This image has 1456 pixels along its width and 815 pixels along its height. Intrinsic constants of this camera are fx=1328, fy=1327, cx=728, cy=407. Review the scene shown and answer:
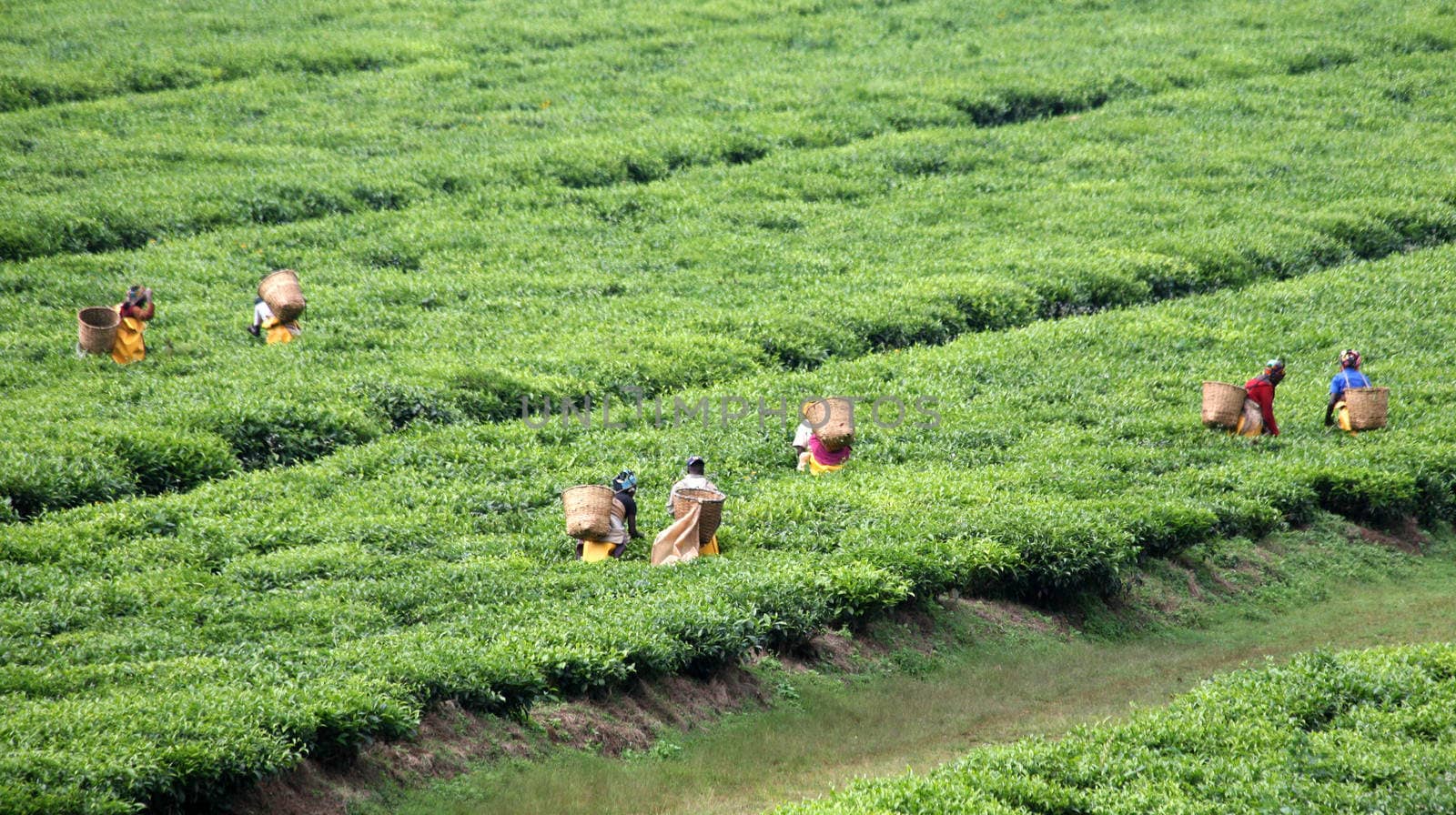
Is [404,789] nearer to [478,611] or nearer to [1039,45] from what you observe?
[478,611]

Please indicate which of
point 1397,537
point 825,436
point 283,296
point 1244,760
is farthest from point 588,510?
point 1397,537

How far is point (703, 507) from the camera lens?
1593cm

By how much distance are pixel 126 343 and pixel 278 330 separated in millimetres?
2590

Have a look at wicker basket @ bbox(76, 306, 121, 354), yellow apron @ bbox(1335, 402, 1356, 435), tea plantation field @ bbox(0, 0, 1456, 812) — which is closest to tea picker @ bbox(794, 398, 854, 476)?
tea plantation field @ bbox(0, 0, 1456, 812)

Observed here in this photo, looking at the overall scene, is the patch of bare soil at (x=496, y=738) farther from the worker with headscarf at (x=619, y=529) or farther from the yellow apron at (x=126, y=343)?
the yellow apron at (x=126, y=343)

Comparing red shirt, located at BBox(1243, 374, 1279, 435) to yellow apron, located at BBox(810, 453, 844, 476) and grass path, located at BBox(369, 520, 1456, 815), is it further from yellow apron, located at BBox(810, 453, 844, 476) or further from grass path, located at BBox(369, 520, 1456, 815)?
yellow apron, located at BBox(810, 453, 844, 476)

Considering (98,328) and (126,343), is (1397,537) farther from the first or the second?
(98,328)

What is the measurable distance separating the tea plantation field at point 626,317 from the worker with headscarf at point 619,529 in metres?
0.29

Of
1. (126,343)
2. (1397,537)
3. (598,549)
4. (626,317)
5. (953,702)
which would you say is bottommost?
(953,702)

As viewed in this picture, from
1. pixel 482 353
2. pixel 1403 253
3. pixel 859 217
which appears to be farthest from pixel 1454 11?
pixel 482 353

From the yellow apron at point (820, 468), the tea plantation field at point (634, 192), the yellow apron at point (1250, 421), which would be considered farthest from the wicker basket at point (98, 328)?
the yellow apron at point (1250, 421)

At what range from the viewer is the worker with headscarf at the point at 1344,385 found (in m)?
21.4

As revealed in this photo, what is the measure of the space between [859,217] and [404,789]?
23.3m

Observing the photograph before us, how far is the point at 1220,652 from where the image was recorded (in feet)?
52.9
